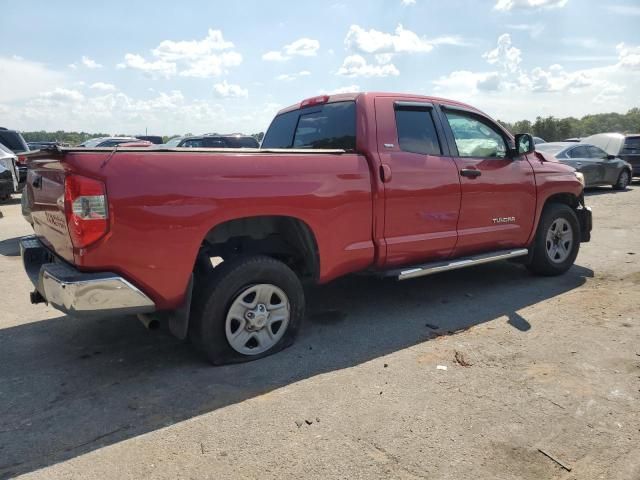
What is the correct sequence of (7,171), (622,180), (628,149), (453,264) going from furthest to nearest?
(628,149)
(622,180)
(7,171)
(453,264)

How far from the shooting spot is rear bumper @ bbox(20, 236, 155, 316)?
2.96 meters

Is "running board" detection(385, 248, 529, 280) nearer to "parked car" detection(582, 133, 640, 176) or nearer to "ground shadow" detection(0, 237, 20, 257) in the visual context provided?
"ground shadow" detection(0, 237, 20, 257)

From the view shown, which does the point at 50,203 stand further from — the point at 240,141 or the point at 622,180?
the point at 622,180

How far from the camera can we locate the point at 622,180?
16141 millimetres

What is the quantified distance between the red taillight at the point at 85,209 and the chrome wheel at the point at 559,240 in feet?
16.0

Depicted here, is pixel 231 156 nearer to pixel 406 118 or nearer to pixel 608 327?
pixel 406 118

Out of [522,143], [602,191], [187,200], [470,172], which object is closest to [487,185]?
[470,172]

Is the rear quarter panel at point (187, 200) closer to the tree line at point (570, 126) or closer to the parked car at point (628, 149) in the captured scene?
the parked car at point (628, 149)

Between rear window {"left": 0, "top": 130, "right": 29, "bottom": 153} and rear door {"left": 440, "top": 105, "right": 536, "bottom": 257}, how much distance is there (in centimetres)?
1381

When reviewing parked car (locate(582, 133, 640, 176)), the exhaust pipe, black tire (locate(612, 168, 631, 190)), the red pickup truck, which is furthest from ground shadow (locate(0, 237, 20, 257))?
parked car (locate(582, 133, 640, 176))

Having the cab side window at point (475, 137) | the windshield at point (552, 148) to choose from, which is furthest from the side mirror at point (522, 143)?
the windshield at point (552, 148)

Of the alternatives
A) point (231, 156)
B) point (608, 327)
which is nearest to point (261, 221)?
point (231, 156)

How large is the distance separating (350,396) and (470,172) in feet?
8.71

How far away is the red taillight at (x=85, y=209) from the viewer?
9.65 ft
